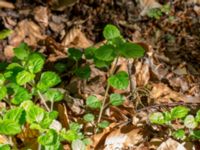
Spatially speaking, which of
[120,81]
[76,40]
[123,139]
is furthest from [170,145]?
[76,40]

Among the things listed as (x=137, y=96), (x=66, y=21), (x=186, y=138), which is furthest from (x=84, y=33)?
(x=186, y=138)

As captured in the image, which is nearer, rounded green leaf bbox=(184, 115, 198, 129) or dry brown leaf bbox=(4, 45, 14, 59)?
rounded green leaf bbox=(184, 115, 198, 129)

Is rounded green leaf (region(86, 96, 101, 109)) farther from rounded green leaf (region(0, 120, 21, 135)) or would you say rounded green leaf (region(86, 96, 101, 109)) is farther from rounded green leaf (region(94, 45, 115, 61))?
rounded green leaf (region(0, 120, 21, 135))

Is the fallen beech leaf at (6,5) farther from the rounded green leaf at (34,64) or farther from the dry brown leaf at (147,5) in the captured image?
the rounded green leaf at (34,64)

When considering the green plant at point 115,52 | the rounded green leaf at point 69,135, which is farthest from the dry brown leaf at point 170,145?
the rounded green leaf at point 69,135

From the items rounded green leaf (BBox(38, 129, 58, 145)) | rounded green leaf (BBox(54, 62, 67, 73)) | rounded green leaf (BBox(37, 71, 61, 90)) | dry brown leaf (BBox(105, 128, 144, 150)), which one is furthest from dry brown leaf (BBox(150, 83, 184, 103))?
rounded green leaf (BBox(38, 129, 58, 145))

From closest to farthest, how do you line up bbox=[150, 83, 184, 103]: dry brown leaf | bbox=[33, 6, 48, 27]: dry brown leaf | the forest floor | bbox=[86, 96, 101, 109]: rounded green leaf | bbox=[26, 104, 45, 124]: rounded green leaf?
1. bbox=[26, 104, 45, 124]: rounded green leaf
2. bbox=[86, 96, 101, 109]: rounded green leaf
3. the forest floor
4. bbox=[150, 83, 184, 103]: dry brown leaf
5. bbox=[33, 6, 48, 27]: dry brown leaf

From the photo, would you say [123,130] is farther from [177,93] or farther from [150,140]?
[177,93]
